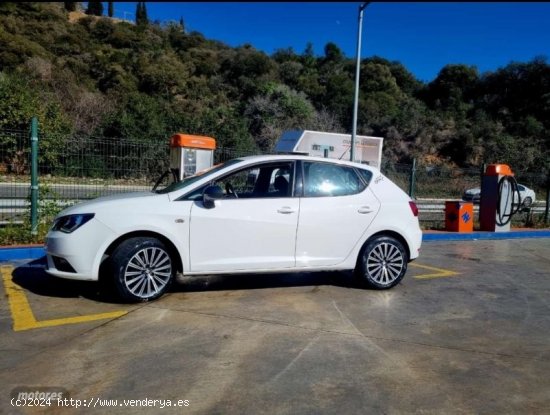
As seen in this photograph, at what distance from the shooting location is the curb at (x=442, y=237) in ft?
25.1

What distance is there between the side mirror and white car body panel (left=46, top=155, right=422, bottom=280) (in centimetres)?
8

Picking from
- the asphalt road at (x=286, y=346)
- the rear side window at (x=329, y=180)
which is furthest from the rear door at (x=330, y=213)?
the asphalt road at (x=286, y=346)

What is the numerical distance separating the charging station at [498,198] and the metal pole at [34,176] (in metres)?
10.2

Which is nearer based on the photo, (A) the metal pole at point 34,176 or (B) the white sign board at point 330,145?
(A) the metal pole at point 34,176

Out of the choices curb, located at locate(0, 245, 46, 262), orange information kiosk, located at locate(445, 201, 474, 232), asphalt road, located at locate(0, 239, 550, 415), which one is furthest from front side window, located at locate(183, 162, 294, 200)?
orange information kiosk, located at locate(445, 201, 474, 232)

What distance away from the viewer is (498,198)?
12.1m

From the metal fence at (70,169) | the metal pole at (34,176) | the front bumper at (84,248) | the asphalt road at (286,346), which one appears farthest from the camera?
the metal fence at (70,169)

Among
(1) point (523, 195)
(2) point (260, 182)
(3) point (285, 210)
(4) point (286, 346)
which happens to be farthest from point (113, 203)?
(1) point (523, 195)

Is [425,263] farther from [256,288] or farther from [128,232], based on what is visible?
[128,232]

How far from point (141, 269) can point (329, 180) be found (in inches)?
98.3

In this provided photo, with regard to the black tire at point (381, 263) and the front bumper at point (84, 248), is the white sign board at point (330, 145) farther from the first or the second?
the front bumper at point (84, 248)

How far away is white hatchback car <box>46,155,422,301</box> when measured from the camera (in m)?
5.30

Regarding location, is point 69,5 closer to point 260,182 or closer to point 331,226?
point 260,182

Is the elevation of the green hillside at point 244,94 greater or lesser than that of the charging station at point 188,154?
greater
